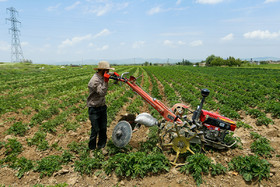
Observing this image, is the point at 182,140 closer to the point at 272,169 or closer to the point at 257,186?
the point at 257,186

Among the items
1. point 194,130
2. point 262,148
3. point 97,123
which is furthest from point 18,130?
point 262,148

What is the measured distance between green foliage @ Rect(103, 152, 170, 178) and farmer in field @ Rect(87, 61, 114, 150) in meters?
1.02

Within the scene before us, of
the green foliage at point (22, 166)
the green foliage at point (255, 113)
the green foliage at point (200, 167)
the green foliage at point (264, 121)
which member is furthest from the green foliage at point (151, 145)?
the green foliage at point (255, 113)

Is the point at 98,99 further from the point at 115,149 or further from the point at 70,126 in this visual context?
the point at 70,126

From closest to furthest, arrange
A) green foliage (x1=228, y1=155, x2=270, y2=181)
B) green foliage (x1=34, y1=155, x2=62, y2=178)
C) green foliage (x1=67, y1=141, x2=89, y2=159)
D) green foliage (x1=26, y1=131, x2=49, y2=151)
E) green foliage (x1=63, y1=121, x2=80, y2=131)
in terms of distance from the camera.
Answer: green foliage (x1=228, y1=155, x2=270, y2=181) → green foliage (x1=34, y1=155, x2=62, y2=178) → green foliage (x1=67, y1=141, x2=89, y2=159) → green foliage (x1=26, y1=131, x2=49, y2=151) → green foliage (x1=63, y1=121, x2=80, y2=131)

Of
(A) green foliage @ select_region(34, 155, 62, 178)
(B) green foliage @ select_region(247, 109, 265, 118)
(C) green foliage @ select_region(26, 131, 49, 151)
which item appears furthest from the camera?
(B) green foliage @ select_region(247, 109, 265, 118)

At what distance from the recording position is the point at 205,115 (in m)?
4.21

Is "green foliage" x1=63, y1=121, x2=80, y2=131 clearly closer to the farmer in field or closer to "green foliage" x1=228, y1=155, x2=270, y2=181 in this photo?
the farmer in field

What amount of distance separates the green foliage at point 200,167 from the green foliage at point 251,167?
354mm

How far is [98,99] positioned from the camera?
14.4 feet

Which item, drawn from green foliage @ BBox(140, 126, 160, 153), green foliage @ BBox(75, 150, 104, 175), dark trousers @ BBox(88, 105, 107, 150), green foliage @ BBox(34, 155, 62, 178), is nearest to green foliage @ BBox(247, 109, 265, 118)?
green foliage @ BBox(140, 126, 160, 153)

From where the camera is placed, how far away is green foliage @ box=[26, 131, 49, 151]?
4935 millimetres

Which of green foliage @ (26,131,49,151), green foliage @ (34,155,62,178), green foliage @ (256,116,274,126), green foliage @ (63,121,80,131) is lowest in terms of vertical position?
green foliage @ (34,155,62,178)

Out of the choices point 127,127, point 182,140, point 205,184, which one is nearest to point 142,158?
point 127,127
